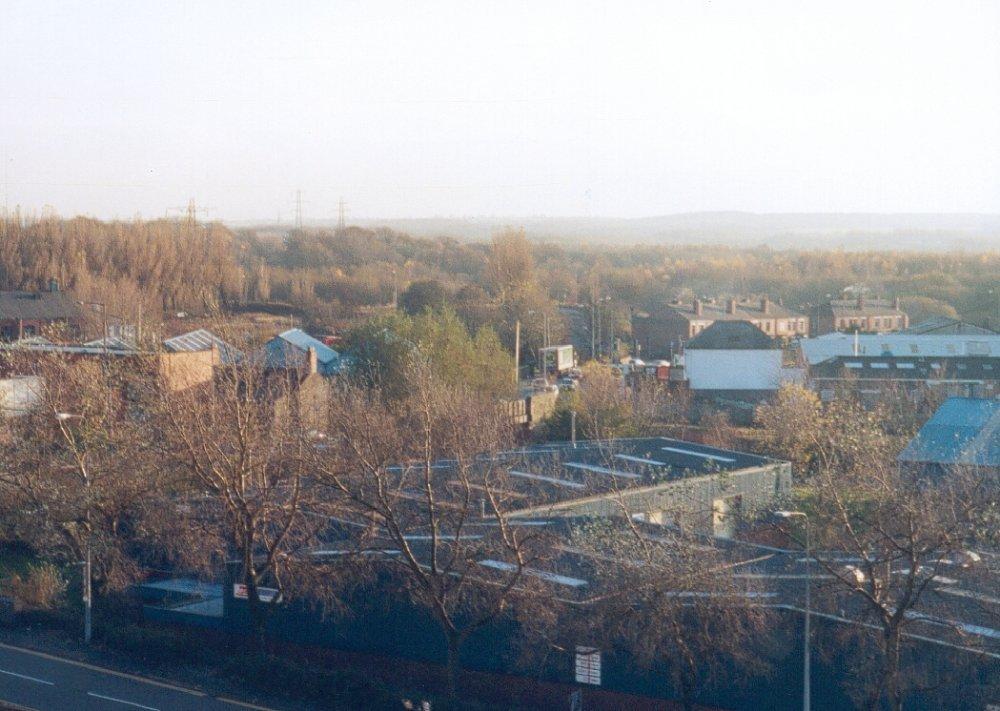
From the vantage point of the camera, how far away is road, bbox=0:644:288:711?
6828 mm

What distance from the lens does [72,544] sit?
8820mm

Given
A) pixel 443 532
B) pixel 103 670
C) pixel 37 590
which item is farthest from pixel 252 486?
pixel 37 590

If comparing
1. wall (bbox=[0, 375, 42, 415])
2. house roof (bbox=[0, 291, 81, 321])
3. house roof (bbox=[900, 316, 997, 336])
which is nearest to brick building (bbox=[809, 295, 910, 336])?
house roof (bbox=[900, 316, 997, 336])

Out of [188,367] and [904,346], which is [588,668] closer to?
[188,367]

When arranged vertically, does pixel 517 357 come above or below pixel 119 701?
above

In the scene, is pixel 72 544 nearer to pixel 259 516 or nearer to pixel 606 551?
pixel 259 516

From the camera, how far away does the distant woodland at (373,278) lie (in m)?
28.4

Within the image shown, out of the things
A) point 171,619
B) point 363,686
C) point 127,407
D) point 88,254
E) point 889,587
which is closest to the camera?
point 889,587

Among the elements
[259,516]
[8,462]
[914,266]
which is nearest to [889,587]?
[259,516]

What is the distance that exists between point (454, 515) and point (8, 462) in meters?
3.96

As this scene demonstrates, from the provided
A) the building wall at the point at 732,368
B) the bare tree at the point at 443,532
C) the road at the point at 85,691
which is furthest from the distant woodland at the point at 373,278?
the road at the point at 85,691

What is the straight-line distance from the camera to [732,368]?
20.8 metres

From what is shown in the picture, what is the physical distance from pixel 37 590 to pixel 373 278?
26.7 m

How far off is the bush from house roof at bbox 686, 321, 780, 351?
14.5 metres
